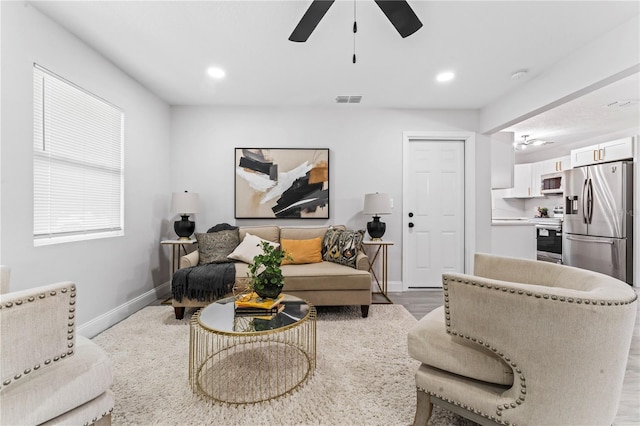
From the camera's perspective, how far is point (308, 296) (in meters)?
2.83

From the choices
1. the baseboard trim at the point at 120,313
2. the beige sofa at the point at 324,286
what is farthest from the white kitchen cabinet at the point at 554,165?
the baseboard trim at the point at 120,313

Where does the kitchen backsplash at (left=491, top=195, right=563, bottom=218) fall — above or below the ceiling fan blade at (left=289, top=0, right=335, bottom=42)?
below

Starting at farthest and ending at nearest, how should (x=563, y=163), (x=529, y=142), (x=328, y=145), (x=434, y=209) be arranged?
(x=563, y=163)
(x=529, y=142)
(x=434, y=209)
(x=328, y=145)

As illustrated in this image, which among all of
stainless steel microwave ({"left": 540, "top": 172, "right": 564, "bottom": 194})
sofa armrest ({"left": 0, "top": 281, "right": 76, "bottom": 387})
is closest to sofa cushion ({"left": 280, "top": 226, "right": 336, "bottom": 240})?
sofa armrest ({"left": 0, "top": 281, "right": 76, "bottom": 387})

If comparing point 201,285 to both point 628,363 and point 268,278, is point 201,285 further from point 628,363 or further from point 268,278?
point 628,363

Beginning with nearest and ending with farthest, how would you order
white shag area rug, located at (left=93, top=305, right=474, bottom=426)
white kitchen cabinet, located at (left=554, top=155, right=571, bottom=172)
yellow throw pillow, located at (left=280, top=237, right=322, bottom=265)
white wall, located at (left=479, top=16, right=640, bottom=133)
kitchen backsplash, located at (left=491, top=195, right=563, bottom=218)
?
1. white shag area rug, located at (left=93, top=305, right=474, bottom=426)
2. white wall, located at (left=479, top=16, right=640, bottom=133)
3. yellow throw pillow, located at (left=280, top=237, right=322, bottom=265)
4. white kitchen cabinet, located at (left=554, top=155, right=571, bottom=172)
5. kitchen backsplash, located at (left=491, top=195, right=563, bottom=218)

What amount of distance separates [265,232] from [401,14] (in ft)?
8.64

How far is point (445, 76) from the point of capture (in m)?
2.97

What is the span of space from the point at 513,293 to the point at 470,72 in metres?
2.60

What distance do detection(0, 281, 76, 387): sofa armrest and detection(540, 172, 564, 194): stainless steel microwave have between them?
7249 mm

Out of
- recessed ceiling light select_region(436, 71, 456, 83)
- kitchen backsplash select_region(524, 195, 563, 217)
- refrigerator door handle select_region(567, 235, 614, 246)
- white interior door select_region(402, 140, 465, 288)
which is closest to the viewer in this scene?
recessed ceiling light select_region(436, 71, 456, 83)

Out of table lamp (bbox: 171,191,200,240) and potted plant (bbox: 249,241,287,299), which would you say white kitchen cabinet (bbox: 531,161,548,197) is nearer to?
potted plant (bbox: 249,241,287,299)

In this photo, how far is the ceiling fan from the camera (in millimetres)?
1526

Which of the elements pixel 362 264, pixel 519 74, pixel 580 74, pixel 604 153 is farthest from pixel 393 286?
pixel 604 153
